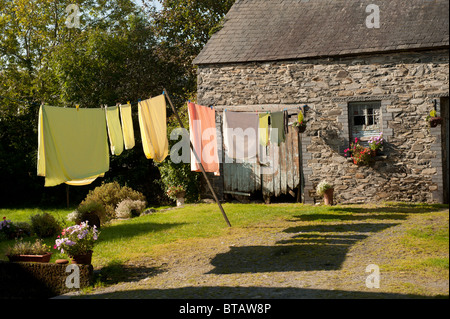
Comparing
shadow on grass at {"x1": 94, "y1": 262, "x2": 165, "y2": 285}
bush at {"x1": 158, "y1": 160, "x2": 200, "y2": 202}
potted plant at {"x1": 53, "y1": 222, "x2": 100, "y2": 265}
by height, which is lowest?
shadow on grass at {"x1": 94, "y1": 262, "x2": 165, "y2": 285}

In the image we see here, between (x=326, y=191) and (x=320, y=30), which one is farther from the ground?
(x=320, y=30)

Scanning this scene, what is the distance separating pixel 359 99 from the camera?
12.4 metres

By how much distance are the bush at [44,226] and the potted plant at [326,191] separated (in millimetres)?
6480

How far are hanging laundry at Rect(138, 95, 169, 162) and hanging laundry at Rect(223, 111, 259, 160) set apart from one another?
5.70ft

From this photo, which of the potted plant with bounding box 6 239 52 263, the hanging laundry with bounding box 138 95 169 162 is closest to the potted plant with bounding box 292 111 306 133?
the hanging laundry with bounding box 138 95 169 162

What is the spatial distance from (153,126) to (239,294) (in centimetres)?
394

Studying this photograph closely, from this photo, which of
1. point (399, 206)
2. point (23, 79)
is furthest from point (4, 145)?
point (399, 206)

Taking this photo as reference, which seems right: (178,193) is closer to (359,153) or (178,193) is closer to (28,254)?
(359,153)

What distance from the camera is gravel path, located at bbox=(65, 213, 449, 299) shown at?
5535 millimetres

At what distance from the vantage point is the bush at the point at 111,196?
13305 millimetres

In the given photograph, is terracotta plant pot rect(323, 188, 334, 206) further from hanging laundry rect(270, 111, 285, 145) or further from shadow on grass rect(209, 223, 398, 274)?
shadow on grass rect(209, 223, 398, 274)

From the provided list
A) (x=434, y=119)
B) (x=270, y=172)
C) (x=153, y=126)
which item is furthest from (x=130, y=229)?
(x=434, y=119)
